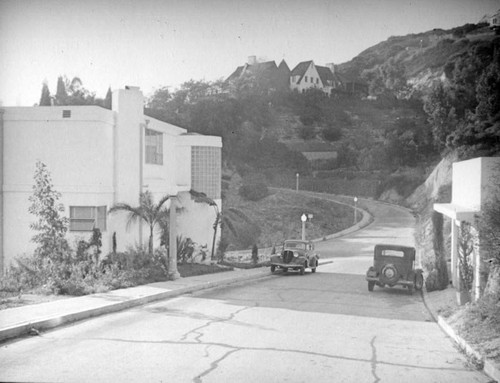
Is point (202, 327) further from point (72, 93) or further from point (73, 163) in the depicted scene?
point (72, 93)

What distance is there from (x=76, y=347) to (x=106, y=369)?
1572 mm

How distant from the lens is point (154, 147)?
25.6 m

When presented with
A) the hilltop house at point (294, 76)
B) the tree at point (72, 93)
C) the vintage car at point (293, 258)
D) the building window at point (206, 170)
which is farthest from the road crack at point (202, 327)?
the hilltop house at point (294, 76)

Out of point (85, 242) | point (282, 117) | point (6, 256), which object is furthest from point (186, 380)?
point (282, 117)

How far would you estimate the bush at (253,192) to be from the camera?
62141 mm

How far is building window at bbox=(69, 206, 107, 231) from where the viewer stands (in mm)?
20516

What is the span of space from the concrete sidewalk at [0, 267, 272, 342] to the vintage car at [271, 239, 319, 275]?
18.2ft

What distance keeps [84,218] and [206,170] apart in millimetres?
9593

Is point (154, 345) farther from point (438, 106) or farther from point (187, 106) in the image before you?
point (187, 106)

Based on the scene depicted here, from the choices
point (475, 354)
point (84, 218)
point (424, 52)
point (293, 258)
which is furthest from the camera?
point (424, 52)

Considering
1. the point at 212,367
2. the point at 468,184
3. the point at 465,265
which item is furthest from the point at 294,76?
the point at 212,367

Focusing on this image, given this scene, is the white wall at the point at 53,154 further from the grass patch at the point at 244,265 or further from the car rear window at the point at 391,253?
the car rear window at the point at 391,253

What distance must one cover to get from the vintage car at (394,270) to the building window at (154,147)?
34.0 ft

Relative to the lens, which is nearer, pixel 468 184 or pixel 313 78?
pixel 468 184
